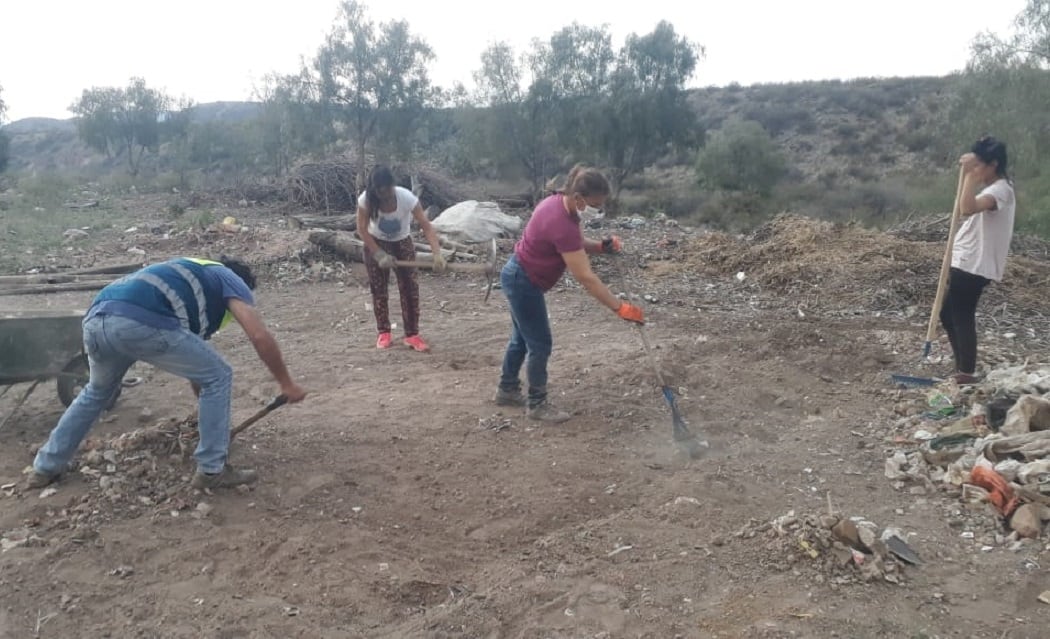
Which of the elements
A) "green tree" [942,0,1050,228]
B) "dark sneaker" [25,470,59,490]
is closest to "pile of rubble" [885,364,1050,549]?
"dark sneaker" [25,470,59,490]

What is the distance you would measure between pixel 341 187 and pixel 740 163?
10812 mm

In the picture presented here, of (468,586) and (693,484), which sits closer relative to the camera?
(468,586)

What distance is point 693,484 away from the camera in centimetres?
388

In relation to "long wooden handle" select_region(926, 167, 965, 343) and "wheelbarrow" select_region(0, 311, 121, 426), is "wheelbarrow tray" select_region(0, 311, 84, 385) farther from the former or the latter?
"long wooden handle" select_region(926, 167, 965, 343)

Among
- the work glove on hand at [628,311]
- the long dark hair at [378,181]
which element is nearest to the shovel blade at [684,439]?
the work glove on hand at [628,311]

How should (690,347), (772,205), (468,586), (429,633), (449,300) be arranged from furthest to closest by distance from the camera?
(772,205) → (449,300) → (690,347) → (468,586) → (429,633)

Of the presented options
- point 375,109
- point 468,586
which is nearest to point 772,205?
point 375,109

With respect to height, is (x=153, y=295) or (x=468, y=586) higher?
(x=153, y=295)

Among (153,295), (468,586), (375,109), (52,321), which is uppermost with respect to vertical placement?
(375,109)

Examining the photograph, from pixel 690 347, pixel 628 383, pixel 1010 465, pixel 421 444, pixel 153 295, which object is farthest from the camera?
pixel 690 347

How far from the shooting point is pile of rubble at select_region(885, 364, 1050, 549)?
3459 millimetres

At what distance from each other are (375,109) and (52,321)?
721 inches

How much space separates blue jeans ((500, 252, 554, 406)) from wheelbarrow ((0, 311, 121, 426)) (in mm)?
2290

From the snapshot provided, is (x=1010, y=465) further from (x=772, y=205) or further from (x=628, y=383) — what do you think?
(x=772, y=205)
